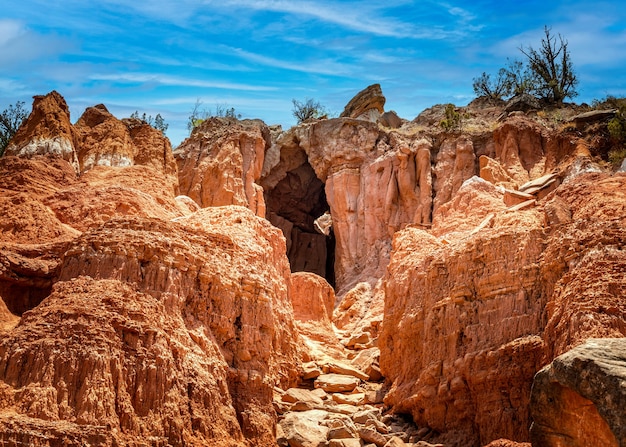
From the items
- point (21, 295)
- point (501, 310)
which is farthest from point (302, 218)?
point (21, 295)

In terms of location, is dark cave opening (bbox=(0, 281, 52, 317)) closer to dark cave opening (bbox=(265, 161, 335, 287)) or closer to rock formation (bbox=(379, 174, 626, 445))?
rock formation (bbox=(379, 174, 626, 445))

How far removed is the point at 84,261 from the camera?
18.2m

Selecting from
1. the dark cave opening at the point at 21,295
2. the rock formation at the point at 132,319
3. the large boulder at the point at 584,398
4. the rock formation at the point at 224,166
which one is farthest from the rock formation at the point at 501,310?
the rock formation at the point at 224,166

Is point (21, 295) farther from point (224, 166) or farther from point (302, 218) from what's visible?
point (302, 218)

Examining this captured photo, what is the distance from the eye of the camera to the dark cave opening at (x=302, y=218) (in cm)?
4269

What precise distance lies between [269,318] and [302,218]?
77.1 feet

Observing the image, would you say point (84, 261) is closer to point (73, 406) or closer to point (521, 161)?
point (73, 406)

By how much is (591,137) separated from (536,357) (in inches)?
684

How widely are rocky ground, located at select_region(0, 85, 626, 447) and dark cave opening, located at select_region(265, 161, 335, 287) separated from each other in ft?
34.9

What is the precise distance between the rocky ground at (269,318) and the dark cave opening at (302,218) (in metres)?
10.6

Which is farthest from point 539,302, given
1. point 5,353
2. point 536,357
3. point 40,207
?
point 40,207

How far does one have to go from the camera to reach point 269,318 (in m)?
20.8

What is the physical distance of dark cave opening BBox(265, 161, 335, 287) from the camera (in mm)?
42688

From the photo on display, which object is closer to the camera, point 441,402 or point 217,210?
point 441,402
